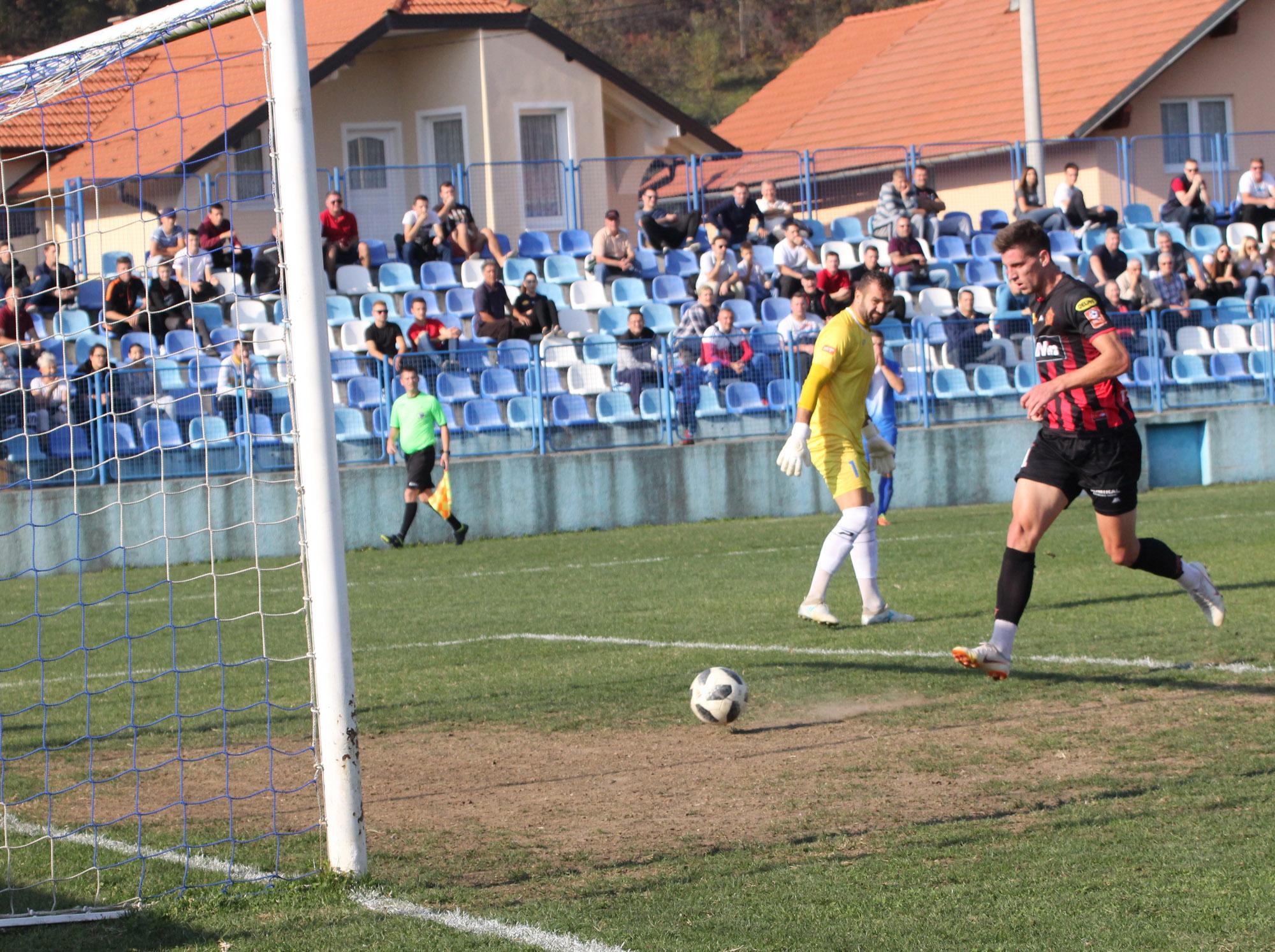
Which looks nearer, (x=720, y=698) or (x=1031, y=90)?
(x=720, y=698)

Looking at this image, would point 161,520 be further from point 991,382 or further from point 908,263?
point 908,263

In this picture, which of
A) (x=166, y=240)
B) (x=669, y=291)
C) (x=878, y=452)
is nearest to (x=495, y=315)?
(x=669, y=291)

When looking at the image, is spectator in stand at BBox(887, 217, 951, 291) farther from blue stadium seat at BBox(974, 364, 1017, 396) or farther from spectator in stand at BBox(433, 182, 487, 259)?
spectator in stand at BBox(433, 182, 487, 259)

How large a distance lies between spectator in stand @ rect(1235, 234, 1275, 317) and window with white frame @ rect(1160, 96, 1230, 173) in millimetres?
7075

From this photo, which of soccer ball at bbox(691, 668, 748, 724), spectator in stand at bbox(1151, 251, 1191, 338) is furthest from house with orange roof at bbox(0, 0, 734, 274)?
soccer ball at bbox(691, 668, 748, 724)

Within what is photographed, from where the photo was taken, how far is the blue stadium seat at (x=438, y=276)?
73.2 feet

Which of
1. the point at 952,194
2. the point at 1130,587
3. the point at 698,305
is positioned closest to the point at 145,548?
the point at 698,305

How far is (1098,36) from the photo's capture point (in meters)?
34.0

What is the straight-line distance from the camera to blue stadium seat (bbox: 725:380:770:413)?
19.8 m

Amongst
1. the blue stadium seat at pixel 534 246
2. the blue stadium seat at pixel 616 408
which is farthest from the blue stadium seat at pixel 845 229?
the blue stadium seat at pixel 616 408

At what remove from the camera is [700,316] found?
2092 cm

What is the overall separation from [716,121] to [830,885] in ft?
182

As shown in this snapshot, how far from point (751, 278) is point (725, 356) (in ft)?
11.6

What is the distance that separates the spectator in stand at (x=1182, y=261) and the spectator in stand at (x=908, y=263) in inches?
126
